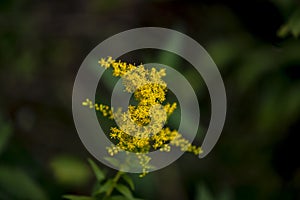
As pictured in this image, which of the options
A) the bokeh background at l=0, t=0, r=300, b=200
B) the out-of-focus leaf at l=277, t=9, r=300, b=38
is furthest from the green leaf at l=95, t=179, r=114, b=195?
the out-of-focus leaf at l=277, t=9, r=300, b=38

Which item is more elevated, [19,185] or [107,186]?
[107,186]

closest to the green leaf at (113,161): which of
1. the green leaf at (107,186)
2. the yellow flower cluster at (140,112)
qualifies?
the green leaf at (107,186)

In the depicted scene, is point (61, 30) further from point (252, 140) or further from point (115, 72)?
point (115, 72)

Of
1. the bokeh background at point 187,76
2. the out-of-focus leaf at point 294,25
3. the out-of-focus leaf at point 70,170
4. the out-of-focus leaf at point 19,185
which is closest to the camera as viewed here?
the out-of-focus leaf at point 294,25

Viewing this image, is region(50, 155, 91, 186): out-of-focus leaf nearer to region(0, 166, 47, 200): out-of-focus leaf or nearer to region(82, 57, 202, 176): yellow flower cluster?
region(0, 166, 47, 200): out-of-focus leaf

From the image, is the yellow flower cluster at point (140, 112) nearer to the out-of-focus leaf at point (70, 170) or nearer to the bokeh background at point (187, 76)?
the bokeh background at point (187, 76)

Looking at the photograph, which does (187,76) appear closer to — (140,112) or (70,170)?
(70,170)

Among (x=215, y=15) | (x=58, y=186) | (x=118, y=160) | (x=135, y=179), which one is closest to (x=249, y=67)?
(x=215, y=15)

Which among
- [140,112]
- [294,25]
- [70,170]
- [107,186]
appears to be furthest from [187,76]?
[140,112]
